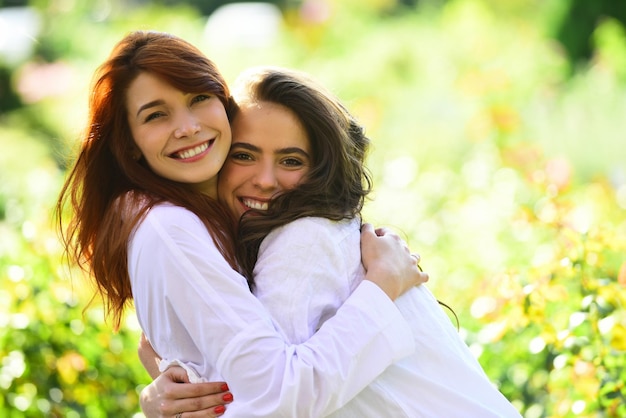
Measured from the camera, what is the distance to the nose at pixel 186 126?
255 centimetres

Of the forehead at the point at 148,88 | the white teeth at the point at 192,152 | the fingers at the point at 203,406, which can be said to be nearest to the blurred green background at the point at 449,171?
the forehead at the point at 148,88

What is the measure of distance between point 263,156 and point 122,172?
410 mm

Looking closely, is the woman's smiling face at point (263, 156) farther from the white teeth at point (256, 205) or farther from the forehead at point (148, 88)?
the forehead at point (148, 88)

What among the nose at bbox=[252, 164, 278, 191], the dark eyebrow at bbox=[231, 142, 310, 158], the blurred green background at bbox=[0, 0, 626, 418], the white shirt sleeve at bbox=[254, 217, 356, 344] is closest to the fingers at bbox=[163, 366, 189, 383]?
the white shirt sleeve at bbox=[254, 217, 356, 344]

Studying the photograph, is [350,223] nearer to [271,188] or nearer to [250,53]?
[271,188]

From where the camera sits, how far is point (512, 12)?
15.0 m

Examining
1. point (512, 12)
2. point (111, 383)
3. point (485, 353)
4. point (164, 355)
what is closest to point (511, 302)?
point (485, 353)

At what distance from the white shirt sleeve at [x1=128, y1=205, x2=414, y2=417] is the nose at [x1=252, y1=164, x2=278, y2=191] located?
0.90ft

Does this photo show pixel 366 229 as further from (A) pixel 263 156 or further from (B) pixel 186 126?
(B) pixel 186 126

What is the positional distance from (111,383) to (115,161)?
1725 mm

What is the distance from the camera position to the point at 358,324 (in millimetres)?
2244

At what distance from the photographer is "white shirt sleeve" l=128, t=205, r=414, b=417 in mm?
2141

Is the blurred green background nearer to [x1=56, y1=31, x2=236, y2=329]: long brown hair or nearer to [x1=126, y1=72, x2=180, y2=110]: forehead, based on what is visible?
[x1=56, y1=31, x2=236, y2=329]: long brown hair

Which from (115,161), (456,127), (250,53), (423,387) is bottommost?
(250,53)
